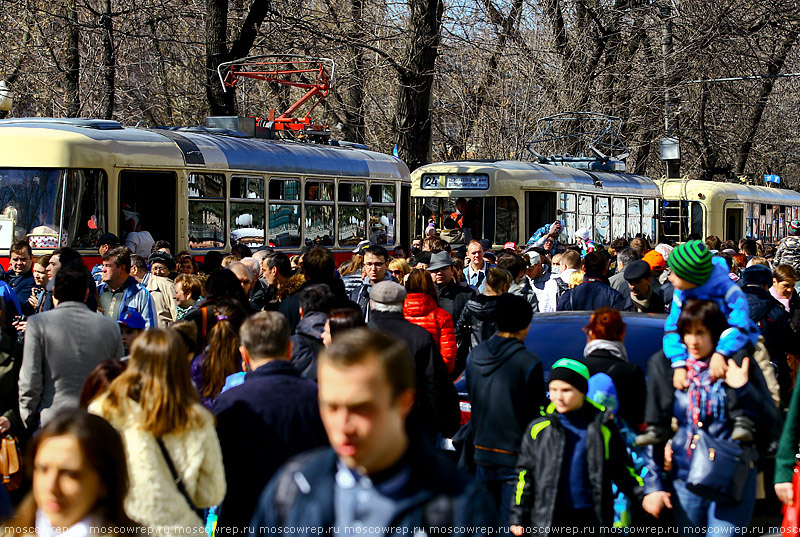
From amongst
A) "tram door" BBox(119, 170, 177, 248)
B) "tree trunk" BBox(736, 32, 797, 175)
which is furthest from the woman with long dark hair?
"tree trunk" BBox(736, 32, 797, 175)

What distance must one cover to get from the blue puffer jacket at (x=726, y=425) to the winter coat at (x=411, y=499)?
256cm

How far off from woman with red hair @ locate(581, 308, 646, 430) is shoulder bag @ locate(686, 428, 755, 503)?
615mm

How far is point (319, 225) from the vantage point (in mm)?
17391

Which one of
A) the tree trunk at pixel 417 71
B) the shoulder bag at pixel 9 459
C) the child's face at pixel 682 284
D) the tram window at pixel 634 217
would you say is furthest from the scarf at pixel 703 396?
the tram window at pixel 634 217

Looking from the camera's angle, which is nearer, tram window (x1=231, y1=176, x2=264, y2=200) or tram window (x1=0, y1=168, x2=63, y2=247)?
tram window (x1=0, y1=168, x2=63, y2=247)

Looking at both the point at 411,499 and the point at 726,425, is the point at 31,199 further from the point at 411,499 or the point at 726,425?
the point at 411,499

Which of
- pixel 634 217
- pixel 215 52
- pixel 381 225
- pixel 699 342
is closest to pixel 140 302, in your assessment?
pixel 699 342

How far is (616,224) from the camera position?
84.5 ft

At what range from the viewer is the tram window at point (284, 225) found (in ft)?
53.9

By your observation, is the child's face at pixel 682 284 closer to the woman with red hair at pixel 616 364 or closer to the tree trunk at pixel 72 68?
the woman with red hair at pixel 616 364

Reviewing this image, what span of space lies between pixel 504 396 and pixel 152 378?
2.03 meters

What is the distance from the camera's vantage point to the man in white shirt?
1055 cm

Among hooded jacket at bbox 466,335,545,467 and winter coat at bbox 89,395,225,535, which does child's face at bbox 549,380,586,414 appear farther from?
winter coat at bbox 89,395,225,535

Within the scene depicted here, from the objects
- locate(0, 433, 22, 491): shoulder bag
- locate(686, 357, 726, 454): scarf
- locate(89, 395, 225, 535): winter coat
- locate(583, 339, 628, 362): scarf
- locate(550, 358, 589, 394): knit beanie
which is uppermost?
locate(583, 339, 628, 362): scarf
